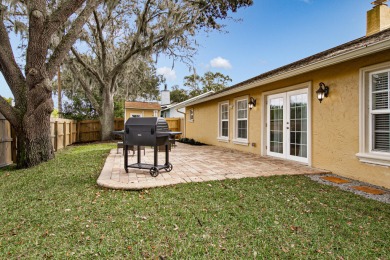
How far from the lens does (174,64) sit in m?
13.7

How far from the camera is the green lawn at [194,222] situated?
7.09 feet

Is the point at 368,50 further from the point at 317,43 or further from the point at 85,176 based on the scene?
the point at 317,43

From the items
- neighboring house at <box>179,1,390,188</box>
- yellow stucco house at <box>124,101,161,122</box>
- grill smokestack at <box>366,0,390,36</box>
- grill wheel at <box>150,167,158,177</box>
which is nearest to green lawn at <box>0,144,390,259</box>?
grill wheel at <box>150,167,158,177</box>

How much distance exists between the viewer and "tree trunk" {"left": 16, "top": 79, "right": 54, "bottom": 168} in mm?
5785

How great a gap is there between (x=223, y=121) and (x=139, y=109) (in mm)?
12019

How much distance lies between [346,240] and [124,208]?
2.53 metres

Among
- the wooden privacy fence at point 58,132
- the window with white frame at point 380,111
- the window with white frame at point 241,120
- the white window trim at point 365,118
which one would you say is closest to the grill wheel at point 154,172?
the white window trim at point 365,118

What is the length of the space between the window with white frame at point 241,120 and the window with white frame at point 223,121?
0.88 metres

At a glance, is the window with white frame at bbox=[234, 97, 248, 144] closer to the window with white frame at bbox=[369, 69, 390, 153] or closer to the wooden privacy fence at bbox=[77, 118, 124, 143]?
the window with white frame at bbox=[369, 69, 390, 153]

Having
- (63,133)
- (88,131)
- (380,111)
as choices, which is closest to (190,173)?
(380,111)

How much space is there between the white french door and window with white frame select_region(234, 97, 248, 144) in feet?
4.83

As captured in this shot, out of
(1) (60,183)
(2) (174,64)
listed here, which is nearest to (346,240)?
(1) (60,183)

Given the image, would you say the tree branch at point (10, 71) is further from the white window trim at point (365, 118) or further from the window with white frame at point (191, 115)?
the window with white frame at point (191, 115)

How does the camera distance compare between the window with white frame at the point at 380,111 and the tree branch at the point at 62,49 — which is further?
the tree branch at the point at 62,49
